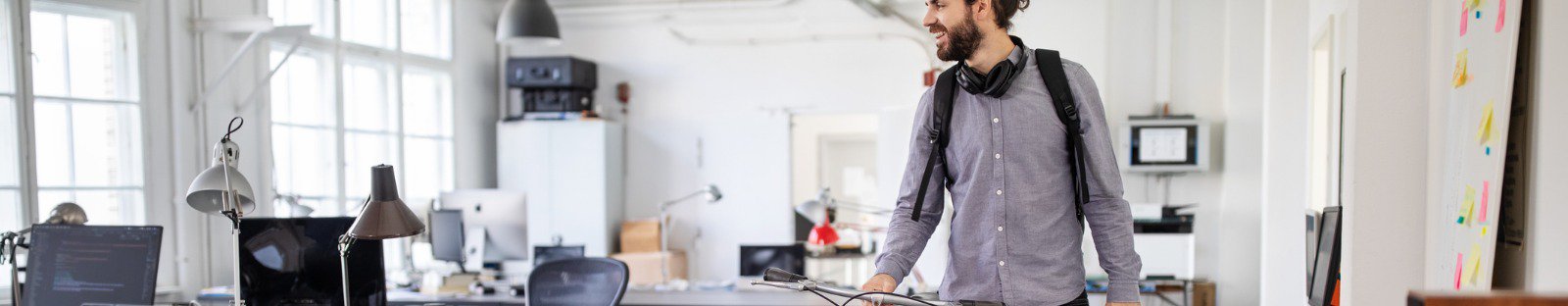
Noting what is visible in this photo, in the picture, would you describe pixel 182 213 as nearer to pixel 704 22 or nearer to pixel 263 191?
pixel 263 191

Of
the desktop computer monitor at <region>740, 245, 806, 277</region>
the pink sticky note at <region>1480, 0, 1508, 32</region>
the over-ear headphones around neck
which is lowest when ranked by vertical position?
the desktop computer monitor at <region>740, 245, 806, 277</region>

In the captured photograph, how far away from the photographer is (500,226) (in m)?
5.10

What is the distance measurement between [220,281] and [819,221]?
3225mm

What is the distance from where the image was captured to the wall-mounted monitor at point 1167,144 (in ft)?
20.2

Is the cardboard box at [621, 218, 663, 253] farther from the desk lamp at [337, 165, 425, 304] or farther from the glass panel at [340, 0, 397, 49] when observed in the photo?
the desk lamp at [337, 165, 425, 304]

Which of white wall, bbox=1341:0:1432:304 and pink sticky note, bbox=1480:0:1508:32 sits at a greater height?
pink sticky note, bbox=1480:0:1508:32

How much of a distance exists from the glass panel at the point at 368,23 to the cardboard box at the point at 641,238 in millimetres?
2182

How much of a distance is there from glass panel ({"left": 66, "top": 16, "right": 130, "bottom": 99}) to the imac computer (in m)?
1.75

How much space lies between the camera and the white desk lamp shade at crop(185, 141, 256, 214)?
8.32 feet

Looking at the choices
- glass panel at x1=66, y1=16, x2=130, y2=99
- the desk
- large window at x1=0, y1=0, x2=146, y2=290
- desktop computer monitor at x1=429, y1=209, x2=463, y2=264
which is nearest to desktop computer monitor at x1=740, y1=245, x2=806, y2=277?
the desk

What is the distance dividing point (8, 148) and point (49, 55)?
1.56 ft

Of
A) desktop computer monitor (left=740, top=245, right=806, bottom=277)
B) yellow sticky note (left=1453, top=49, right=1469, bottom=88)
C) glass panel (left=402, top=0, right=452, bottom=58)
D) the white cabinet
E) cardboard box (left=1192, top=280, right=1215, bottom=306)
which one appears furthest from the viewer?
the white cabinet

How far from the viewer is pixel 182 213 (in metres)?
5.21

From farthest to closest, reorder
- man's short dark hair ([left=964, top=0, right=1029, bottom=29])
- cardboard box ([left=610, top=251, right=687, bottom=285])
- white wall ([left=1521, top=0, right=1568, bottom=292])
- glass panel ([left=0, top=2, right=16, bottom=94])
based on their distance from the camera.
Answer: cardboard box ([left=610, top=251, right=687, bottom=285]) → glass panel ([left=0, top=2, right=16, bottom=94]) → man's short dark hair ([left=964, top=0, right=1029, bottom=29]) → white wall ([left=1521, top=0, right=1568, bottom=292])
